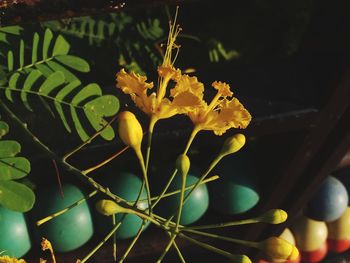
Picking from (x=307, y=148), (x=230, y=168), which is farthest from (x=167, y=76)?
(x=230, y=168)

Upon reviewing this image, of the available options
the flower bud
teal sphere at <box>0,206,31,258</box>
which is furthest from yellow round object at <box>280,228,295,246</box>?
the flower bud

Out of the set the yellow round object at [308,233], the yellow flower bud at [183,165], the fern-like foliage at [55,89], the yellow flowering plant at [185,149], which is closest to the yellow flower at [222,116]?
the yellow flowering plant at [185,149]

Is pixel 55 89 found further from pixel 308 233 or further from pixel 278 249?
pixel 308 233

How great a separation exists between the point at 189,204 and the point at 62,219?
35 centimetres

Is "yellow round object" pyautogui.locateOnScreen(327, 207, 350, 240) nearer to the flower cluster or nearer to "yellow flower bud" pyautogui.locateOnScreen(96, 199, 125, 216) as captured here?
the flower cluster

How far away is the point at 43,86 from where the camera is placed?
3.81 ft

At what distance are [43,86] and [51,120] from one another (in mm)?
240

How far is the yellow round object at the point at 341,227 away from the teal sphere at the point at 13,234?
115 centimetres

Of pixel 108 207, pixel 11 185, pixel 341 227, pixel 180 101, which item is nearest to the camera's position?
pixel 108 207

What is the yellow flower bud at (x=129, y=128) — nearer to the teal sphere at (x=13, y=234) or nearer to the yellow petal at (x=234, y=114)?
the yellow petal at (x=234, y=114)

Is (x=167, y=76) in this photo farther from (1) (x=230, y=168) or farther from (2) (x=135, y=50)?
(1) (x=230, y=168)

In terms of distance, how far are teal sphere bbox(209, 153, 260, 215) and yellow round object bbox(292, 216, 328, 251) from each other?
1.49 ft

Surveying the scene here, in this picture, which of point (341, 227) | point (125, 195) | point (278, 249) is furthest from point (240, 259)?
point (341, 227)

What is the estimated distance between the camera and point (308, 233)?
2199 mm
